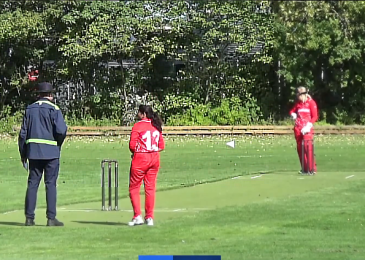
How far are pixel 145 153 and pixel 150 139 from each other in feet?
0.69

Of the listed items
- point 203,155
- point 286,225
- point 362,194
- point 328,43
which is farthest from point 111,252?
point 328,43

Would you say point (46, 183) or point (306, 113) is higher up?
point (306, 113)

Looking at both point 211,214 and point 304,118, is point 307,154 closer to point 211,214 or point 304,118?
point 304,118

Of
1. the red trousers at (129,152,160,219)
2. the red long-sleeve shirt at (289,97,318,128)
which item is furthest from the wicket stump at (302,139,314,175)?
the red trousers at (129,152,160,219)

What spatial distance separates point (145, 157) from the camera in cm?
1189

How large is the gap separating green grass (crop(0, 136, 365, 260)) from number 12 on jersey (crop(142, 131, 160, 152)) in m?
1.10

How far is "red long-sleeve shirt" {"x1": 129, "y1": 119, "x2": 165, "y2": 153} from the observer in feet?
38.9

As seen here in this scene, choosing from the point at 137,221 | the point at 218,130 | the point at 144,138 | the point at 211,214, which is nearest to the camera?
the point at 144,138

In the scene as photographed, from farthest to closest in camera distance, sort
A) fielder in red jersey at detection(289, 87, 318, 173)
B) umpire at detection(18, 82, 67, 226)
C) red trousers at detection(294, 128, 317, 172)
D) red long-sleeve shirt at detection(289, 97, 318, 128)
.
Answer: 1. red long-sleeve shirt at detection(289, 97, 318, 128)
2. fielder in red jersey at detection(289, 87, 318, 173)
3. red trousers at detection(294, 128, 317, 172)
4. umpire at detection(18, 82, 67, 226)

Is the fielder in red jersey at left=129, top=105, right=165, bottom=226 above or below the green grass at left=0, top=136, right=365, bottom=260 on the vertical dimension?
above

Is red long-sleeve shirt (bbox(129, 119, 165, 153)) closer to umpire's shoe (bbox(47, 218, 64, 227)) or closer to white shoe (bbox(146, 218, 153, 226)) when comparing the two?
white shoe (bbox(146, 218, 153, 226))

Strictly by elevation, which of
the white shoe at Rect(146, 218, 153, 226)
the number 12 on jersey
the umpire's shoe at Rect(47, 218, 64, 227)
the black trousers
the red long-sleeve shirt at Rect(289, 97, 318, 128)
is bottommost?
the umpire's shoe at Rect(47, 218, 64, 227)

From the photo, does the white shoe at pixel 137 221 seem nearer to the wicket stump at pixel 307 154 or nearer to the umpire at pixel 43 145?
the umpire at pixel 43 145

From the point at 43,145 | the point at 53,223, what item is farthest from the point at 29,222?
the point at 43,145
